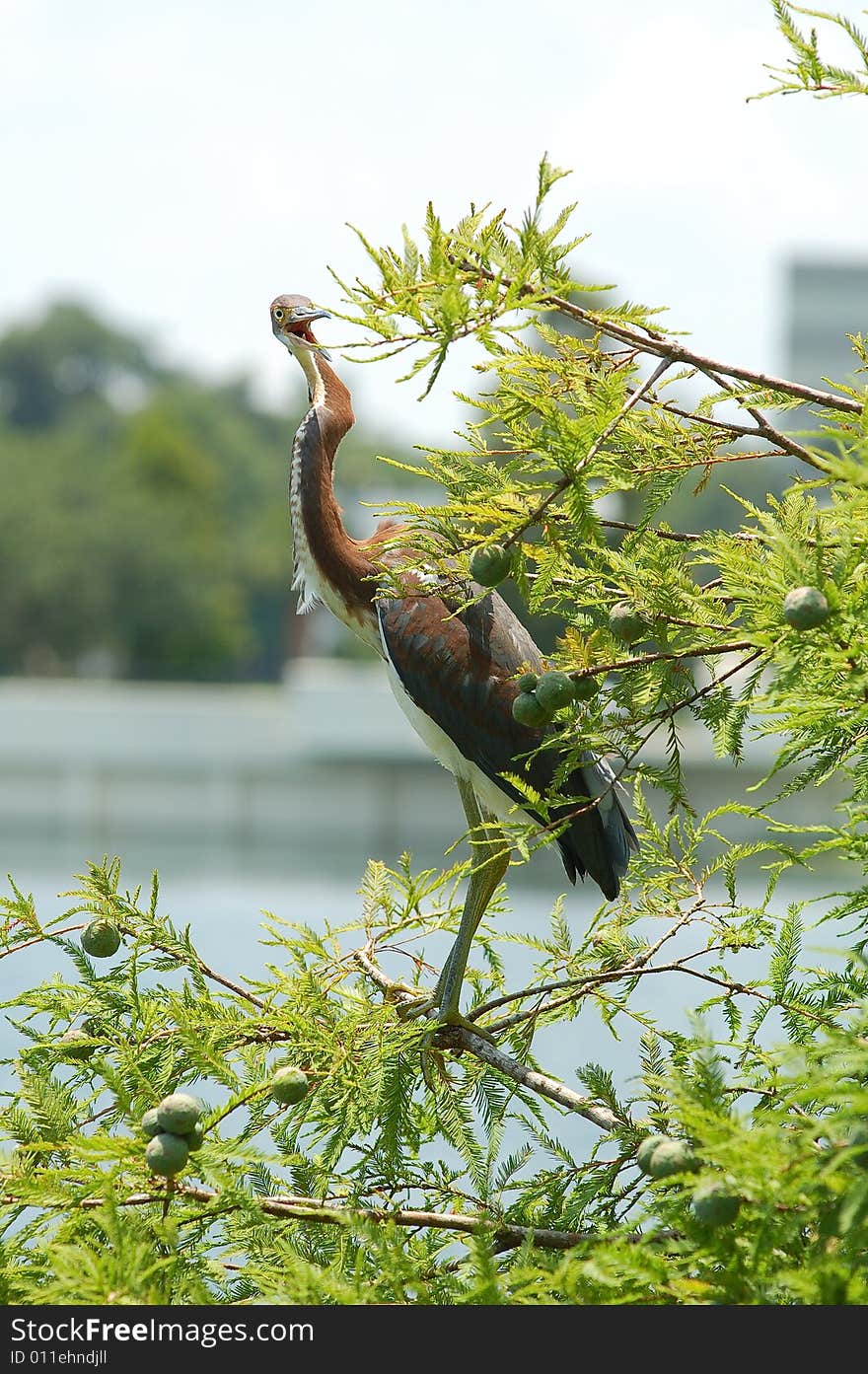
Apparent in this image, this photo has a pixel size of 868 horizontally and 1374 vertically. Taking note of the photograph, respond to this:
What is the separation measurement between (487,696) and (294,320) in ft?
1.95

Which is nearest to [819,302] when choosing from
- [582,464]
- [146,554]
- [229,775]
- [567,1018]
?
[146,554]

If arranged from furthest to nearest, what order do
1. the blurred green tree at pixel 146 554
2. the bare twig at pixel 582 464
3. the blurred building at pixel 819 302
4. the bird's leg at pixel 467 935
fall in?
the blurred building at pixel 819 302 < the blurred green tree at pixel 146 554 < the bird's leg at pixel 467 935 < the bare twig at pixel 582 464

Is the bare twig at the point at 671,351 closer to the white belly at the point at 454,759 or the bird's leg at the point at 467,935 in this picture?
the bird's leg at the point at 467,935

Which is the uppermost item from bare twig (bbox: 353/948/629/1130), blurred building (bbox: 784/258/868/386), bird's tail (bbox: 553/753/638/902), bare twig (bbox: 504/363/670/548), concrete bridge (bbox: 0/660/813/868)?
blurred building (bbox: 784/258/868/386)

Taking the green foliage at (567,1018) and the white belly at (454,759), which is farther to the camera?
the white belly at (454,759)

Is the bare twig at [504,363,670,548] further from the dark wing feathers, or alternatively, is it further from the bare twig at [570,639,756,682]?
the dark wing feathers

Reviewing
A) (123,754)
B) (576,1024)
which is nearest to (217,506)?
(123,754)

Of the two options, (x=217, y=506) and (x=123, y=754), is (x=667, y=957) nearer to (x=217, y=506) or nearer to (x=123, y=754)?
(x=123, y=754)

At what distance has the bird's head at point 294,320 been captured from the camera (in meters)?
2.03

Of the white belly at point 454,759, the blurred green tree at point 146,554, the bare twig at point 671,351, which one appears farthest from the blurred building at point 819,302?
the bare twig at point 671,351

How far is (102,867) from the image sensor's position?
60.3 inches

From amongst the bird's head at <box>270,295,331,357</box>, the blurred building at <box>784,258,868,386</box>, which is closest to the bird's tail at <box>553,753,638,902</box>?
the bird's head at <box>270,295,331,357</box>

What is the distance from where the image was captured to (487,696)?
2035 mm

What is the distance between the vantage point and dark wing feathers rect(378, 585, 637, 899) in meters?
1.99
